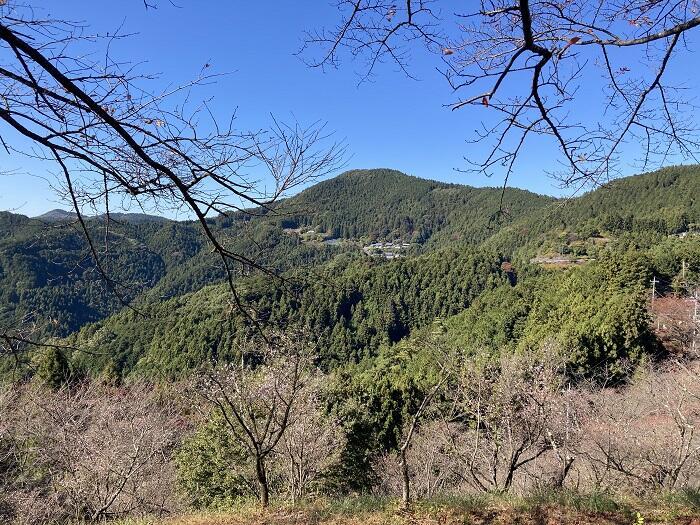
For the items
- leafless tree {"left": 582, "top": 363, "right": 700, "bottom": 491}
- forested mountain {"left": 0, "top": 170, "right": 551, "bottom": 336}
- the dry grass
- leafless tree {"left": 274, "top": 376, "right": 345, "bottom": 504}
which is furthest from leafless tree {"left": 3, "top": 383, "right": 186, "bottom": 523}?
leafless tree {"left": 582, "top": 363, "right": 700, "bottom": 491}

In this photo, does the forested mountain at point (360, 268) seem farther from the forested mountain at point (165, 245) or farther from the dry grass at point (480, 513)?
the dry grass at point (480, 513)

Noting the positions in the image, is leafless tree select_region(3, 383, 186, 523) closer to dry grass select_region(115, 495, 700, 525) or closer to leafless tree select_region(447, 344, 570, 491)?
dry grass select_region(115, 495, 700, 525)

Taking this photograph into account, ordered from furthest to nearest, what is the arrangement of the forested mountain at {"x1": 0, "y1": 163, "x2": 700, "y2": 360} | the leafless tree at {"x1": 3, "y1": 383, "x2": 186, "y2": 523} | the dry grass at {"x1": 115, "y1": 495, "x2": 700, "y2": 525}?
the leafless tree at {"x1": 3, "y1": 383, "x2": 186, "y2": 523}
the dry grass at {"x1": 115, "y1": 495, "x2": 700, "y2": 525}
the forested mountain at {"x1": 0, "y1": 163, "x2": 700, "y2": 360}

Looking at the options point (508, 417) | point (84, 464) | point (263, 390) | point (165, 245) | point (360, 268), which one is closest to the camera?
point (508, 417)

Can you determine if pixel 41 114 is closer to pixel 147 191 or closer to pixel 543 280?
pixel 147 191

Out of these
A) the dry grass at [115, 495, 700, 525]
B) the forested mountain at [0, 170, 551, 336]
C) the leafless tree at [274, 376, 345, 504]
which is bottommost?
the leafless tree at [274, 376, 345, 504]

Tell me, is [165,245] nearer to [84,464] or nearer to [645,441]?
[84,464]

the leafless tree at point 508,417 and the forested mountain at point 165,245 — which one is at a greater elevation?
the forested mountain at point 165,245

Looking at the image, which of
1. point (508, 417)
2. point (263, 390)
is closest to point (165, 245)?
point (263, 390)

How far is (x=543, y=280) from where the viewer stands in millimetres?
41000

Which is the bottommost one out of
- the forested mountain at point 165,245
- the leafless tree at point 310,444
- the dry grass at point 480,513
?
the leafless tree at point 310,444

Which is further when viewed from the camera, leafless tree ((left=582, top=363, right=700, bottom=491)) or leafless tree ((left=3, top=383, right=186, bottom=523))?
leafless tree ((left=3, top=383, right=186, bottom=523))

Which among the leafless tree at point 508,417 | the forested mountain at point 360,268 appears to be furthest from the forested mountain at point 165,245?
the leafless tree at point 508,417

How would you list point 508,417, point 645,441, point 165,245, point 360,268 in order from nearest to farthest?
point 508,417, point 645,441, point 360,268, point 165,245
